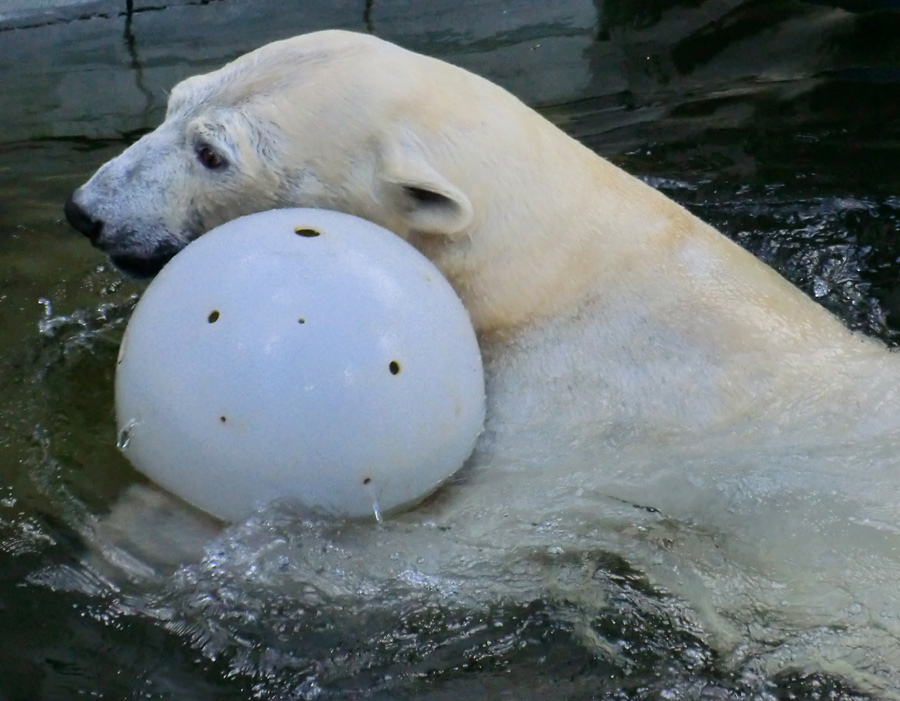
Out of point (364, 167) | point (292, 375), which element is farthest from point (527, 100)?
point (292, 375)

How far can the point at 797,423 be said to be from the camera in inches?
110

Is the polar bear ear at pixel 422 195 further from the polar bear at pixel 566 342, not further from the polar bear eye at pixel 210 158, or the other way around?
the polar bear eye at pixel 210 158

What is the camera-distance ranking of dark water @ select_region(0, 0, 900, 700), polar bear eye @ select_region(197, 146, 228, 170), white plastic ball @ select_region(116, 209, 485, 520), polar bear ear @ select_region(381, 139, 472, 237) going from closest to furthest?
white plastic ball @ select_region(116, 209, 485, 520)
dark water @ select_region(0, 0, 900, 700)
polar bear ear @ select_region(381, 139, 472, 237)
polar bear eye @ select_region(197, 146, 228, 170)

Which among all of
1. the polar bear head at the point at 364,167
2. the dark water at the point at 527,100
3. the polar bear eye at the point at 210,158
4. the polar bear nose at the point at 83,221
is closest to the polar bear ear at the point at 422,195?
the polar bear head at the point at 364,167

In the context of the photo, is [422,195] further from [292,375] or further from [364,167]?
[292,375]

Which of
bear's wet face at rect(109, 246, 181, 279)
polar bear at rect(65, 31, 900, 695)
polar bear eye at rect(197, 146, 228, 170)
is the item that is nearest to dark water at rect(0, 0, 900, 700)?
polar bear at rect(65, 31, 900, 695)

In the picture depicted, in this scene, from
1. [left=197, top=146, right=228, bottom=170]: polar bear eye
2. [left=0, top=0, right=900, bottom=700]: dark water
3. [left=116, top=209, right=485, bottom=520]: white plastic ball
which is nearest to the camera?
[left=116, top=209, right=485, bottom=520]: white plastic ball

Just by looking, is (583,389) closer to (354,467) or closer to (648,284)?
(648,284)

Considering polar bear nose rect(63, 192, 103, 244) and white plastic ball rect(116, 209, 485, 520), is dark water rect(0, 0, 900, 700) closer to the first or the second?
white plastic ball rect(116, 209, 485, 520)

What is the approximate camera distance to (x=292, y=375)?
2.35 meters

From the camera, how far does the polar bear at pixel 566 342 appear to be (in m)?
2.71

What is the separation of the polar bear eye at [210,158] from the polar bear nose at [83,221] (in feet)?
0.99

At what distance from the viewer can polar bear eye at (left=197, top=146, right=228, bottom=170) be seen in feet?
9.43

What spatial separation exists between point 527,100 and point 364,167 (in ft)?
9.47
